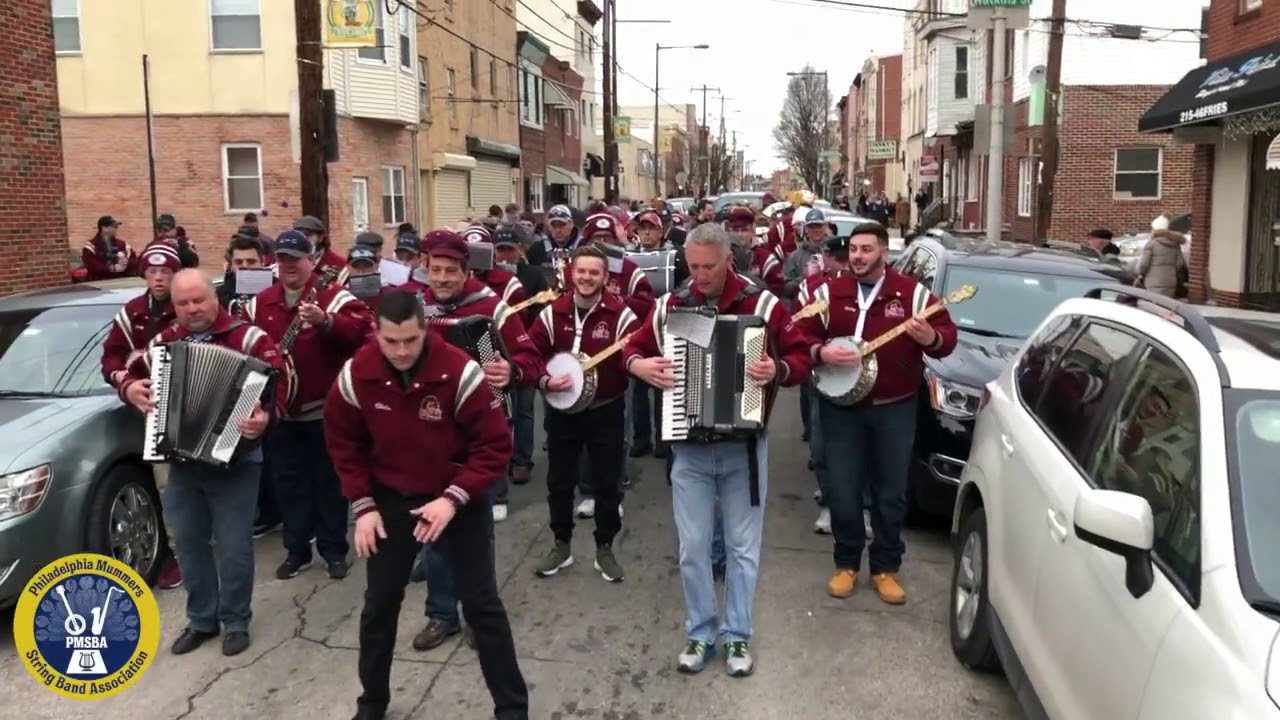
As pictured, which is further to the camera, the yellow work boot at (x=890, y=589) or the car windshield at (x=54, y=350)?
the car windshield at (x=54, y=350)

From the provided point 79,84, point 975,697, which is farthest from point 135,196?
point 975,697

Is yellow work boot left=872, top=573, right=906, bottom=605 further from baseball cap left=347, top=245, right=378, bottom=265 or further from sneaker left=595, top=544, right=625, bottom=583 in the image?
baseball cap left=347, top=245, right=378, bottom=265

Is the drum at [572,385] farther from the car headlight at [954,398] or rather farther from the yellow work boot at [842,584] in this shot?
the car headlight at [954,398]

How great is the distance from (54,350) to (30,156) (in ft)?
20.7

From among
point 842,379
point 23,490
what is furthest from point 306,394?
point 842,379

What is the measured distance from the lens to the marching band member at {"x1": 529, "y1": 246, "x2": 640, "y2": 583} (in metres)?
5.79

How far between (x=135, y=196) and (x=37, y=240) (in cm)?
1085

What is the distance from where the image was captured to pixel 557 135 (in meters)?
44.8

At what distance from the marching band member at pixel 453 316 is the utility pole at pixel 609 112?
26.1m

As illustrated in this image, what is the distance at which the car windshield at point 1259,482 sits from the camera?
8.36ft

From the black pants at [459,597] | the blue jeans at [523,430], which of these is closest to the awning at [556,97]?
the blue jeans at [523,430]

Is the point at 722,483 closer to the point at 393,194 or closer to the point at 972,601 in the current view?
the point at 972,601

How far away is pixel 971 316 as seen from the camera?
24.8ft

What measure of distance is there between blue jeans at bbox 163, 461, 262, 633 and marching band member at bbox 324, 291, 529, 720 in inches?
47.5
